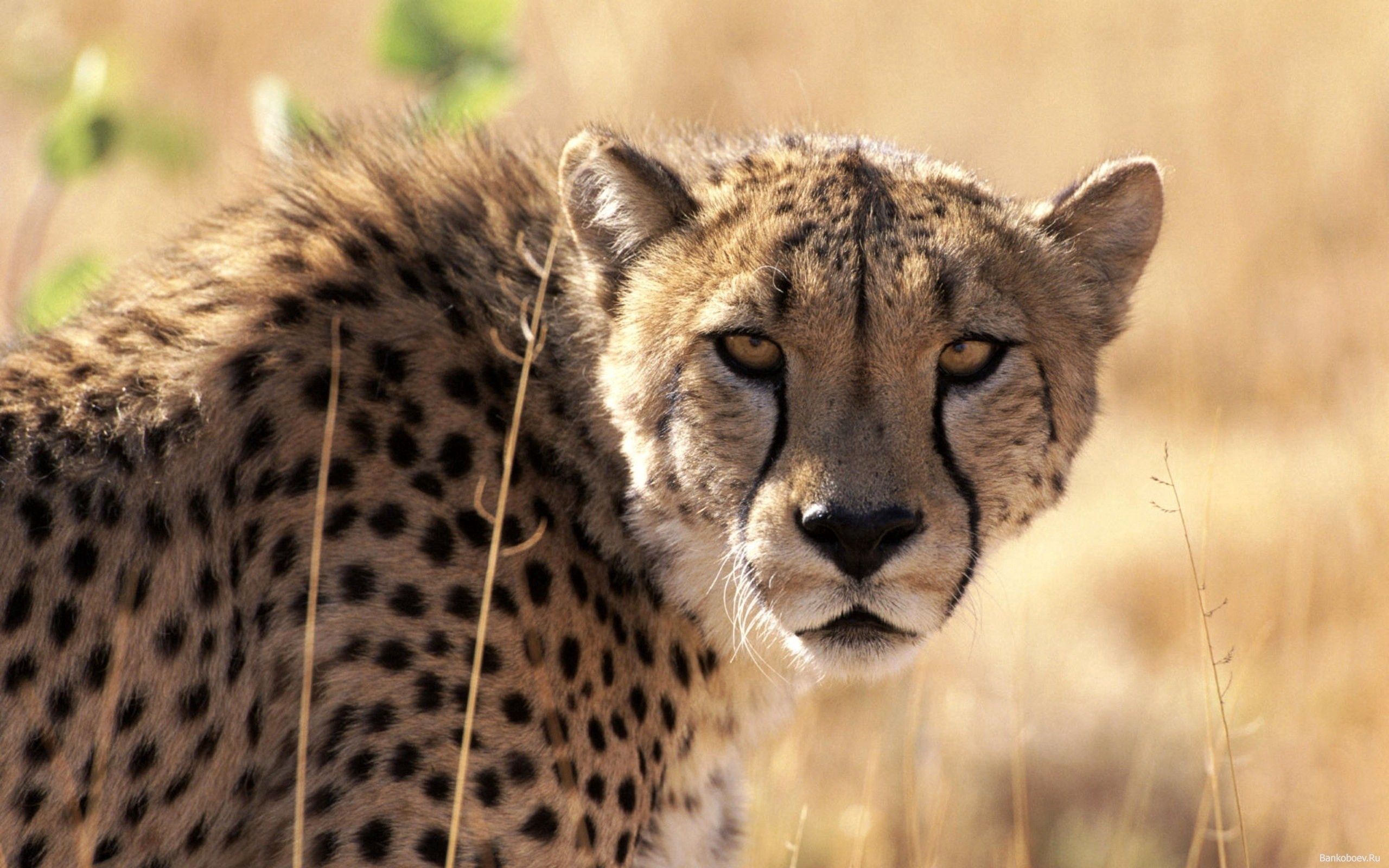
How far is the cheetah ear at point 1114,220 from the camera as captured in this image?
262 cm

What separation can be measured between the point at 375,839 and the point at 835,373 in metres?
0.94

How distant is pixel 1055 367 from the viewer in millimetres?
2471

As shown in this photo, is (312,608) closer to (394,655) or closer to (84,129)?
(394,655)

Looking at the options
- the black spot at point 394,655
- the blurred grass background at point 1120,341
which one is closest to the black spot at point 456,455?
the black spot at point 394,655

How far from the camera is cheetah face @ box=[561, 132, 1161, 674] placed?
86.0 inches

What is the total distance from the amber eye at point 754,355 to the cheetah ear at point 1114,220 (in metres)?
0.62

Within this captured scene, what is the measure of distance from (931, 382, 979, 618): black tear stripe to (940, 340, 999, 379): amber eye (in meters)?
0.04

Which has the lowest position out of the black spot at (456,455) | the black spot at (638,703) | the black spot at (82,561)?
the black spot at (638,703)

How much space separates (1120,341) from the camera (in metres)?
7.24

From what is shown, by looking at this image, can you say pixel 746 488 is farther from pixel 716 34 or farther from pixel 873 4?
pixel 873 4

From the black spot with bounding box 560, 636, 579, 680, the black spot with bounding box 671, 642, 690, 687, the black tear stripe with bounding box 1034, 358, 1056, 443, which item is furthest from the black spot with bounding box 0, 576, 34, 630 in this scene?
the black tear stripe with bounding box 1034, 358, 1056, 443

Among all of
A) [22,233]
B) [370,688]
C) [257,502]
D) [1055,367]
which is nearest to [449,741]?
[370,688]

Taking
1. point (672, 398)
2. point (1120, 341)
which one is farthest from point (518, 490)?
point (1120, 341)

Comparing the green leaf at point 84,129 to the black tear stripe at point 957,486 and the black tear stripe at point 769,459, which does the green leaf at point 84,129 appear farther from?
the black tear stripe at point 957,486
